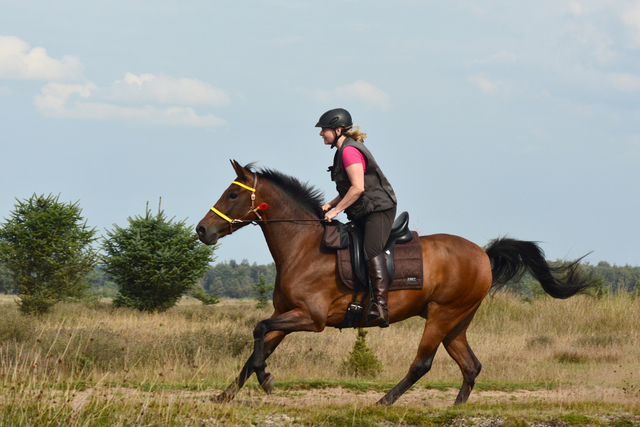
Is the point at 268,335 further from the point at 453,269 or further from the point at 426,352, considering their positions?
the point at 453,269

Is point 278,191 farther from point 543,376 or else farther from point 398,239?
point 543,376

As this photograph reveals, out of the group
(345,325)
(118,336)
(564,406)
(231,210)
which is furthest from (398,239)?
(118,336)

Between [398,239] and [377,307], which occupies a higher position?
[398,239]

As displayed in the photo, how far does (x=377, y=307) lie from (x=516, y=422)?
6.21 ft

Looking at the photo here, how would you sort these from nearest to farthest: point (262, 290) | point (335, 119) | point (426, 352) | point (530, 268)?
point (335, 119), point (426, 352), point (530, 268), point (262, 290)

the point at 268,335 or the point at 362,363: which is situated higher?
the point at 268,335

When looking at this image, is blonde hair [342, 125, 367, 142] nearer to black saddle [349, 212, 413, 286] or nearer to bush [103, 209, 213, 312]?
black saddle [349, 212, 413, 286]

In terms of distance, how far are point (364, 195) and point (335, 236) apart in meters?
0.59

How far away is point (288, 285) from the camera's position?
7.01m

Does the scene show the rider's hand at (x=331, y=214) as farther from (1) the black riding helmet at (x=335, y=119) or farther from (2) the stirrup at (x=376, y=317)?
(2) the stirrup at (x=376, y=317)

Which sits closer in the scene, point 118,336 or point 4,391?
point 4,391

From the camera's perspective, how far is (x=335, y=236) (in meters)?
7.19

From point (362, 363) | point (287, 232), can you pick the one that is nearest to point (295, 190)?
point (287, 232)

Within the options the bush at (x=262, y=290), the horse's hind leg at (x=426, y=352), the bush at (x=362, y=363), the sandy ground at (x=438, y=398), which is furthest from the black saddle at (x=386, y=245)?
the bush at (x=262, y=290)
